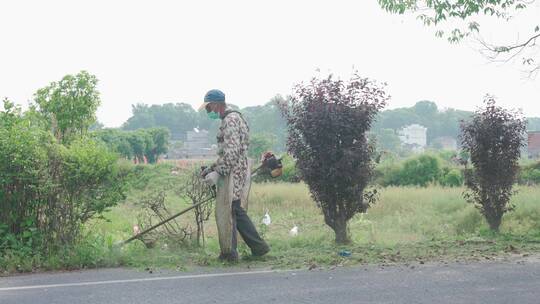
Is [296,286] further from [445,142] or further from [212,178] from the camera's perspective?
[445,142]

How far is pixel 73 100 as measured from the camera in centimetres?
1072

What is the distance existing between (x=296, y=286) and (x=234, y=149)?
196 cm

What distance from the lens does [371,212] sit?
57.6ft

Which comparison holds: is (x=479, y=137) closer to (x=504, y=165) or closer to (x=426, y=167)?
(x=504, y=165)

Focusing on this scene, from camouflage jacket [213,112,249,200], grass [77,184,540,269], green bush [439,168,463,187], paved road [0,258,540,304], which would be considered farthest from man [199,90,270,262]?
green bush [439,168,463,187]

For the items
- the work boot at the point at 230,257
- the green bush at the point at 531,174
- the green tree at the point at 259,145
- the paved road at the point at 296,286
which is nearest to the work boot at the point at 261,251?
the work boot at the point at 230,257

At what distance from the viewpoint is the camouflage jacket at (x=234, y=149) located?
7020 millimetres

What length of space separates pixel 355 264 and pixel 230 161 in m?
1.80

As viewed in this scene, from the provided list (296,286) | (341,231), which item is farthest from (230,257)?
(341,231)

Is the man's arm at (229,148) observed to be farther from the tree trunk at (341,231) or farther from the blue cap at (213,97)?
the tree trunk at (341,231)

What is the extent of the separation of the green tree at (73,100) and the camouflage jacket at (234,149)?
13.2ft

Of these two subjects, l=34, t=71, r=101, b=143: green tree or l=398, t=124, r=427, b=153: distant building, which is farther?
l=398, t=124, r=427, b=153: distant building

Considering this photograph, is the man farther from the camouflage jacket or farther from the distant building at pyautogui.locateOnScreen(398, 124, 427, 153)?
the distant building at pyautogui.locateOnScreen(398, 124, 427, 153)

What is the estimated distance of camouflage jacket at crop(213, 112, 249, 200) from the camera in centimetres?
702
